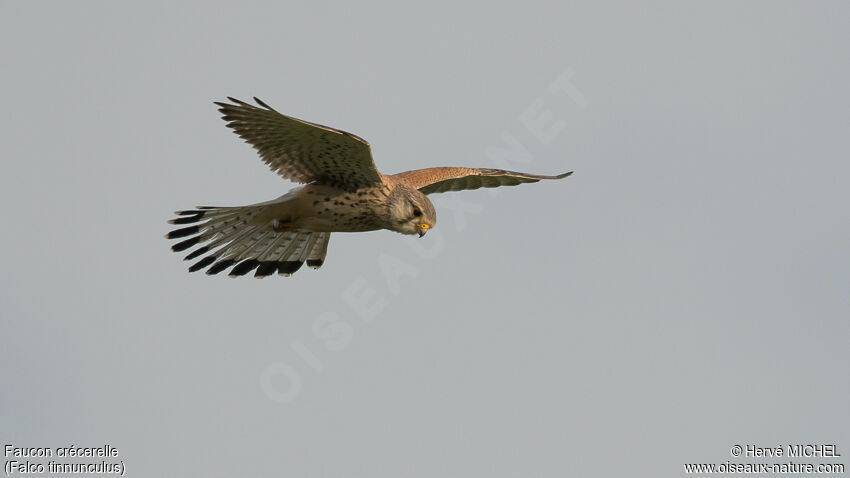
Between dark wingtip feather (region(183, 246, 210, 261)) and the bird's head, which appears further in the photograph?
dark wingtip feather (region(183, 246, 210, 261))

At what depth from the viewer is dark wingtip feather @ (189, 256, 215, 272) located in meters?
12.7

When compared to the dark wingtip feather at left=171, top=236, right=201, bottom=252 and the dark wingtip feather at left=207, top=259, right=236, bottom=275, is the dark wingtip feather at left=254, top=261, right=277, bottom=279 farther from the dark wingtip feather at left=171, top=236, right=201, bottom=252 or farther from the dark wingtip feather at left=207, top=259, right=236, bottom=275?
the dark wingtip feather at left=171, top=236, right=201, bottom=252

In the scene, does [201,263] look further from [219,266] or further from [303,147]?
[303,147]

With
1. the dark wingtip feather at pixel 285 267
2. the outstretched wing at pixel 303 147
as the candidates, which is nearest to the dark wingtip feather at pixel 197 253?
the dark wingtip feather at pixel 285 267

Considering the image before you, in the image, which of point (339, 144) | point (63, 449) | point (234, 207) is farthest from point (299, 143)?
point (63, 449)

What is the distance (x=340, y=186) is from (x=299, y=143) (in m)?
0.78

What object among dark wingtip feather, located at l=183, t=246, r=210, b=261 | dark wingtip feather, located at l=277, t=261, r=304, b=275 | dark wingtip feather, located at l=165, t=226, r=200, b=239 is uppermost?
dark wingtip feather, located at l=165, t=226, r=200, b=239

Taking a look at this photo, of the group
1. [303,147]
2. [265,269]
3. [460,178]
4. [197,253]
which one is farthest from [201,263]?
[460,178]

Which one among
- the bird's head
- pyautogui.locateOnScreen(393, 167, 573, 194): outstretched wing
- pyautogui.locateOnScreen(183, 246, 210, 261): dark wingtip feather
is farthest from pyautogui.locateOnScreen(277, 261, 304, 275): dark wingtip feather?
the bird's head

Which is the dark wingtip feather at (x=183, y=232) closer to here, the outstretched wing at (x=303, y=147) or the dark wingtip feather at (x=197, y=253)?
the dark wingtip feather at (x=197, y=253)

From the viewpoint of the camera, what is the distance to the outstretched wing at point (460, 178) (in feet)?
43.5

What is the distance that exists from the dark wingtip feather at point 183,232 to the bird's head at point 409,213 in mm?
2280

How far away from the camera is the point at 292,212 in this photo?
476 inches

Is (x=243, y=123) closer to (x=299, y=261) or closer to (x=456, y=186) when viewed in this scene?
(x=299, y=261)
